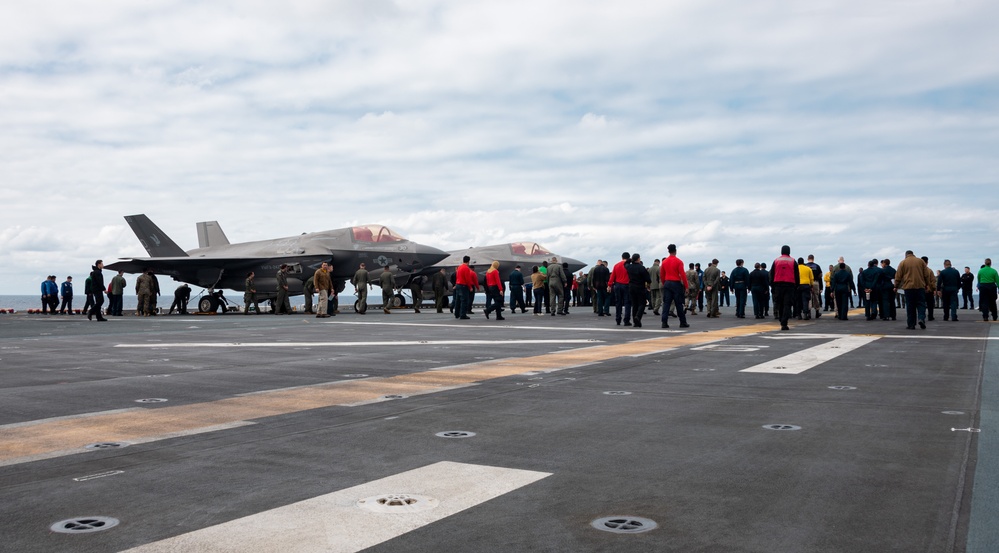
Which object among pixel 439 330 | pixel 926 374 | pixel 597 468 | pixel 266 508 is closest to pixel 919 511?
pixel 597 468

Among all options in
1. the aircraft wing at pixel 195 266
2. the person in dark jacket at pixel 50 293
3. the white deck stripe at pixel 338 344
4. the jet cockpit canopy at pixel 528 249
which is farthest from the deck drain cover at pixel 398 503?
the person in dark jacket at pixel 50 293

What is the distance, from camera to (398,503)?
11.2 feet

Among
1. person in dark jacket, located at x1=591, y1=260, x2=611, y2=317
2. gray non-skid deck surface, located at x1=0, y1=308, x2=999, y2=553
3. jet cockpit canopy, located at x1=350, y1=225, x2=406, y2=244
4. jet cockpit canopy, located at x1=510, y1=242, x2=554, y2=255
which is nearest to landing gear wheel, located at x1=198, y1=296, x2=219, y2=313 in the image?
jet cockpit canopy, located at x1=350, y1=225, x2=406, y2=244

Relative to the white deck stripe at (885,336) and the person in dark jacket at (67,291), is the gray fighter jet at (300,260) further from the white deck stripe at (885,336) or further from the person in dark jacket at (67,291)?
the white deck stripe at (885,336)

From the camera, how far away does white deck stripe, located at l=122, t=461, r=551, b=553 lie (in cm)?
288

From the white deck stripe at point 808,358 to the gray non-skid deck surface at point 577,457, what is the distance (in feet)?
0.98

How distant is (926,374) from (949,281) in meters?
14.9

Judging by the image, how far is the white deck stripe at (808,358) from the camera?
872cm

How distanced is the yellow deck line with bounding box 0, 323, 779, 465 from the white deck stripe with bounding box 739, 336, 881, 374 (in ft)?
6.99

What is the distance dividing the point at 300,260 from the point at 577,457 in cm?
2669

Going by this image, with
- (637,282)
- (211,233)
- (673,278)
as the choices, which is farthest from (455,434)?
(211,233)

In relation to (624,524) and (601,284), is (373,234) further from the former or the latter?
(624,524)

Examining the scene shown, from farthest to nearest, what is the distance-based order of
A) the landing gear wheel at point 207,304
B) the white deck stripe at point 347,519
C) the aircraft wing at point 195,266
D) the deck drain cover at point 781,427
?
the landing gear wheel at point 207,304 < the aircraft wing at point 195,266 < the deck drain cover at point 781,427 < the white deck stripe at point 347,519

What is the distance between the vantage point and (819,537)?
3.01 m
